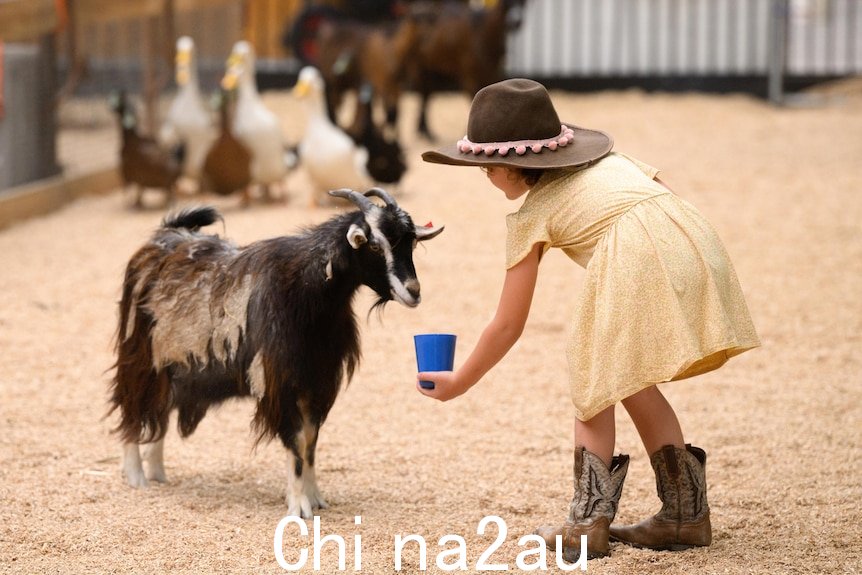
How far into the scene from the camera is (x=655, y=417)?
3.82 m

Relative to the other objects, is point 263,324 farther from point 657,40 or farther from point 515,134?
point 657,40

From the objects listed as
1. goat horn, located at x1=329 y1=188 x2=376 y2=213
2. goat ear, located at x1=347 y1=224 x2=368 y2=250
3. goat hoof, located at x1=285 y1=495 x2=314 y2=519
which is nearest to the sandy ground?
goat hoof, located at x1=285 y1=495 x2=314 y2=519

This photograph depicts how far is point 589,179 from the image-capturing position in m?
3.69

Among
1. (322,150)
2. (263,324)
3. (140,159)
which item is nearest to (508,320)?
(263,324)

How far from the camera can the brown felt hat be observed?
3.64 meters

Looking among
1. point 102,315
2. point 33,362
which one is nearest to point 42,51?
point 102,315

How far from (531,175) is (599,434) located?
78cm

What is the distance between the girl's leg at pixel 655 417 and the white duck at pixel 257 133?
6601 millimetres

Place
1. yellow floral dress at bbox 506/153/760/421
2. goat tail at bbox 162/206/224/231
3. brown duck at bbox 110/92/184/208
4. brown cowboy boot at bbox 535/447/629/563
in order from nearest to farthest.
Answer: yellow floral dress at bbox 506/153/760/421
brown cowboy boot at bbox 535/447/629/563
goat tail at bbox 162/206/224/231
brown duck at bbox 110/92/184/208

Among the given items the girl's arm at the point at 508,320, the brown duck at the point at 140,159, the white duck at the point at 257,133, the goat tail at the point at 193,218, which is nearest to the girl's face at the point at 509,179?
the girl's arm at the point at 508,320

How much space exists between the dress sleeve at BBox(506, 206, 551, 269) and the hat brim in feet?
0.51

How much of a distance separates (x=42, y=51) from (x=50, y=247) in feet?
7.61

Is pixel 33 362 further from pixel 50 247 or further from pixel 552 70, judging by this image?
pixel 552 70

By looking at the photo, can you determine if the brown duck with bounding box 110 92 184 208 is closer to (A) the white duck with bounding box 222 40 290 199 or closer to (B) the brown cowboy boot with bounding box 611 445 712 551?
(A) the white duck with bounding box 222 40 290 199
